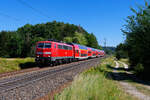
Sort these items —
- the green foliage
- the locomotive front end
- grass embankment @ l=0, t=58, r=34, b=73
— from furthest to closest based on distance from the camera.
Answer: the locomotive front end
grass embankment @ l=0, t=58, r=34, b=73
the green foliage

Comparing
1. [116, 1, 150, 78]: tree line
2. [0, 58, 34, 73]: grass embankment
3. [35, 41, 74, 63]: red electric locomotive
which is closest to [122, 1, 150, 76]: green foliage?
[116, 1, 150, 78]: tree line

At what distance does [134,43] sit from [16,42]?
2136 inches

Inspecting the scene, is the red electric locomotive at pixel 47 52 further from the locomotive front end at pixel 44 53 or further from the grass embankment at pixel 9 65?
the grass embankment at pixel 9 65

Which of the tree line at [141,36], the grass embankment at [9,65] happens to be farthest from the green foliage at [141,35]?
the grass embankment at [9,65]


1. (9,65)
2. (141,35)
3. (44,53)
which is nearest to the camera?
(141,35)

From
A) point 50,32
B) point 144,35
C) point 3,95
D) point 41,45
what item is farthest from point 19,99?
point 50,32

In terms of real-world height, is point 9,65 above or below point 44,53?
below

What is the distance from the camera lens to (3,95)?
7895 mm

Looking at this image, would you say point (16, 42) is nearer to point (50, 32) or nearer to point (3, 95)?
point (50, 32)

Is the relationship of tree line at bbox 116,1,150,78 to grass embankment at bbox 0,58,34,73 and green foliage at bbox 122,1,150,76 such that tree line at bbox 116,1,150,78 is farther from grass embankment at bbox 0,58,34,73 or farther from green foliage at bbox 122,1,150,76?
grass embankment at bbox 0,58,34,73

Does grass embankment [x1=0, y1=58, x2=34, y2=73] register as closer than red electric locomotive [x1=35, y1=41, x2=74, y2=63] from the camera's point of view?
Yes

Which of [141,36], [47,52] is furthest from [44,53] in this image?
[141,36]

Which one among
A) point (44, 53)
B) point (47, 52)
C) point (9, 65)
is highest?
point (47, 52)

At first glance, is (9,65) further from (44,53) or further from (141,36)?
(141,36)
